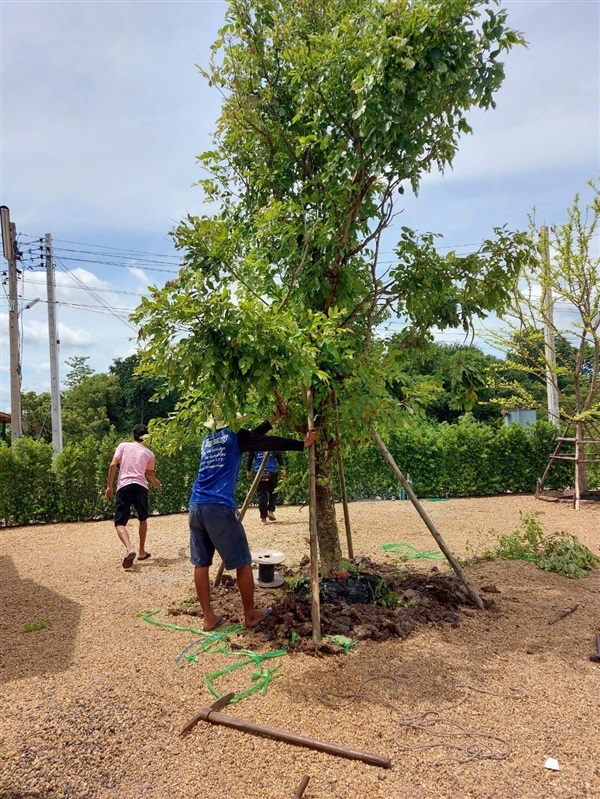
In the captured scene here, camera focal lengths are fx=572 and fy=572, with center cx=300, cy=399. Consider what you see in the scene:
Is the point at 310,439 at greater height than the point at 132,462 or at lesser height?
greater

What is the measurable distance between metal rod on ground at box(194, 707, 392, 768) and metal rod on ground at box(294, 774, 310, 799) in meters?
0.27

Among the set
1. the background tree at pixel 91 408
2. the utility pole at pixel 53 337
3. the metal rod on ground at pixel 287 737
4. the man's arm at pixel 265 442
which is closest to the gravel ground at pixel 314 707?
the metal rod on ground at pixel 287 737

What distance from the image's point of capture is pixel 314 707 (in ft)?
11.0

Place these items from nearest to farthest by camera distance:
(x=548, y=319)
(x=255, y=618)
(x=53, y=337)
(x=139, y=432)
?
(x=255, y=618) → (x=139, y=432) → (x=548, y=319) → (x=53, y=337)

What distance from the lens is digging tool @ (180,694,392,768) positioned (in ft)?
9.14

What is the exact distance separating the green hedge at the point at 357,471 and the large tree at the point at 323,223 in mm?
6019

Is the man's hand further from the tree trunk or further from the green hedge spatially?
the green hedge

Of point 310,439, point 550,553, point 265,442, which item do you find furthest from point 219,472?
point 550,553

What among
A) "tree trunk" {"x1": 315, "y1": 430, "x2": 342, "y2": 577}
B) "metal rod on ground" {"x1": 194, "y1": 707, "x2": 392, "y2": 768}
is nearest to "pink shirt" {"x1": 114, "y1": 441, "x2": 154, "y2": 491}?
"tree trunk" {"x1": 315, "y1": 430, "x2": 342, "y2": 577}

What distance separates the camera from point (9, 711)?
3307mm

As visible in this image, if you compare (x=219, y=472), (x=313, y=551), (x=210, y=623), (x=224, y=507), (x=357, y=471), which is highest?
(x=219, y=472)

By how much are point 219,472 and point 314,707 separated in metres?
1.79

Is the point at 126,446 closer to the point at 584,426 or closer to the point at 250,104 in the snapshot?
the point at 250,104

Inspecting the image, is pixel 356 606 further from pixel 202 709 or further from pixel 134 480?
pixel 134 480
